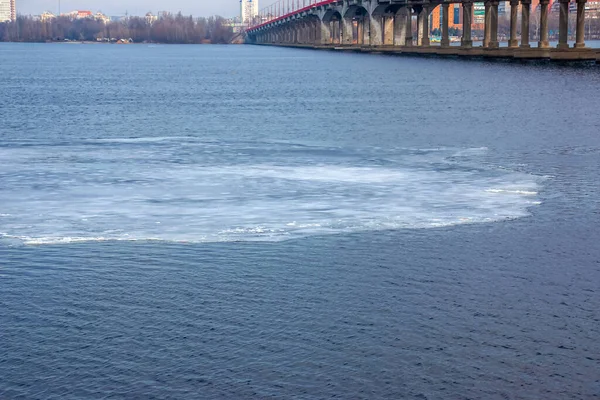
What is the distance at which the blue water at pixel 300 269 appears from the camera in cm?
1062

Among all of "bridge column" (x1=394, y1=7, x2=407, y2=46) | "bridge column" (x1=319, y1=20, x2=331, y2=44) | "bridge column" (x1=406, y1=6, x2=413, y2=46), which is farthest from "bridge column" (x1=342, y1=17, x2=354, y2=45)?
"bridge column" (x1=406, y1=6, x2=413, y2=46)

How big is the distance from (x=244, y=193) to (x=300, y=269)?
19.1ft

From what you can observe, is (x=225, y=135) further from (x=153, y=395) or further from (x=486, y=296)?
(x=153, y=395)

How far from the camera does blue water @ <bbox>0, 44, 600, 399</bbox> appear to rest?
34.8 feet

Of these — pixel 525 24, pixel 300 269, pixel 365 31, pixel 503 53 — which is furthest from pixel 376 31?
pixel 300 269

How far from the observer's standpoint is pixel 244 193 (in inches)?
787

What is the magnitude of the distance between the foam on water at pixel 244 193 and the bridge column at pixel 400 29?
12209 centimetres

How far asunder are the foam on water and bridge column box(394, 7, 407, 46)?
122 metres

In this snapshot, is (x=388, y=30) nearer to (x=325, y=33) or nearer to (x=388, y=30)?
(x=388, y=30)

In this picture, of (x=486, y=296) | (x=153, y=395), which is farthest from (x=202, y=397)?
(x=486, y=296)

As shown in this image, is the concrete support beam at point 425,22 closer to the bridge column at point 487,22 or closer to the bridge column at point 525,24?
the bridge column at point 487,22

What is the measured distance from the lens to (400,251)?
15422 mm

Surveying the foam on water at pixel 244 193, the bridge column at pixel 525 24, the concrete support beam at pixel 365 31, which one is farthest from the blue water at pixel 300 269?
the concrete support beam at pixel 365 31

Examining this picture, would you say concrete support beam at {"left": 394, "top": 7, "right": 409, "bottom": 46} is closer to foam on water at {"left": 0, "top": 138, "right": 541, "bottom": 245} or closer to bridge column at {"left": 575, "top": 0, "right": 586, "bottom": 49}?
bridge column at {"left": 575, "top": 0, "right": 586, "bottom": 49}
